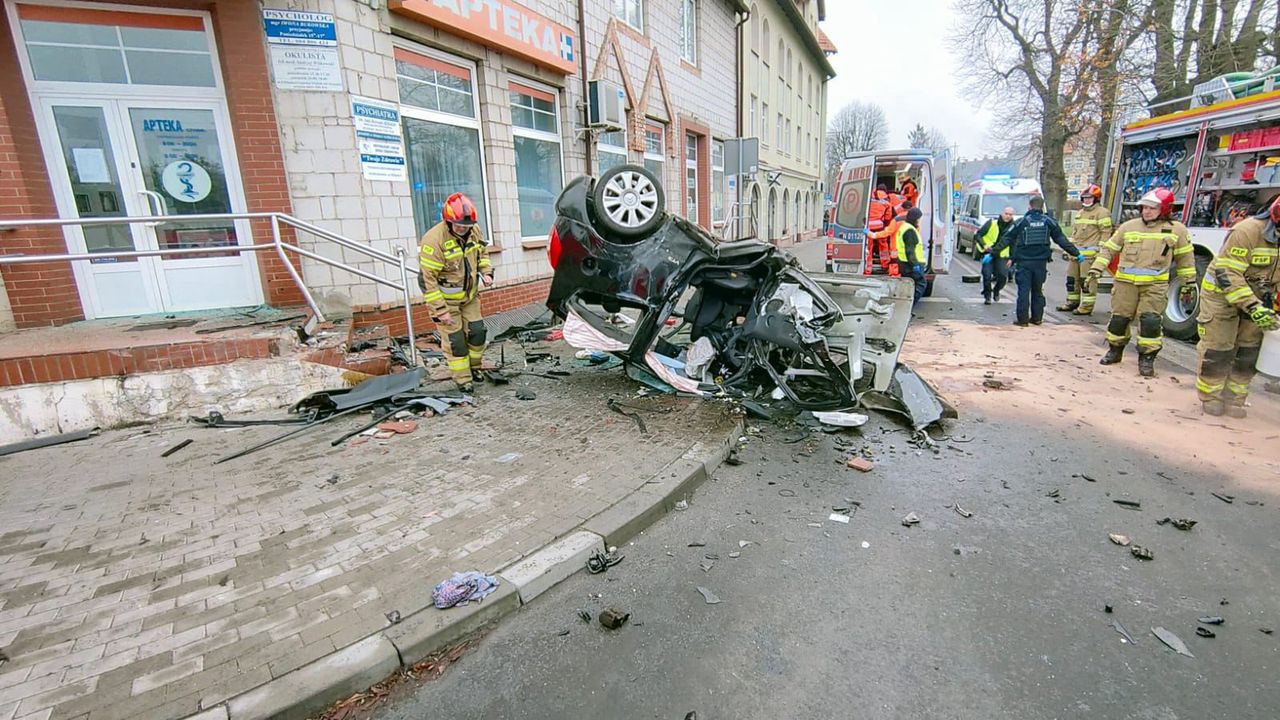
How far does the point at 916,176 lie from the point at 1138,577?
10.7m

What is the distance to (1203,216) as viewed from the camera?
8117 mm

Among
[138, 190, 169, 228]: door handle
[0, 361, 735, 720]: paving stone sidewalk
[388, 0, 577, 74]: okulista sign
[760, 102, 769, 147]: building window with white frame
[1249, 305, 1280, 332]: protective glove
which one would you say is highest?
[760, 102, 769, 147]: building window with white frame

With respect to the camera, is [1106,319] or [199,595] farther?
[1106,319]

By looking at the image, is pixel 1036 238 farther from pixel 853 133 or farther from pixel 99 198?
pixel 853 133

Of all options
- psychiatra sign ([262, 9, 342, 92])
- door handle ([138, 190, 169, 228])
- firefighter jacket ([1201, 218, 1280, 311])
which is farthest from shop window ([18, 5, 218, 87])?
firefighter jacket ([1201, 218, 1280, 311])

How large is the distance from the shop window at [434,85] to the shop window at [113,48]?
2.02m

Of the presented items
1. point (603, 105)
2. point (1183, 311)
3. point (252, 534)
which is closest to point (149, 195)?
point (252, 534)

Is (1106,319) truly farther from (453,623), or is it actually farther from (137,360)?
(137,360)

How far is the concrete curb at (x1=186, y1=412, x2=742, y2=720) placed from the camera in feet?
6.97

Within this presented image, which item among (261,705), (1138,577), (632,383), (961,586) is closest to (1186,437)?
(1138,577)

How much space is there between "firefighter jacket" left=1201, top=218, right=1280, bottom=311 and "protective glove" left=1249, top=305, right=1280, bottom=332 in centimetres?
5

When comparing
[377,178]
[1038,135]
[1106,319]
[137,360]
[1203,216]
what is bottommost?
[1106,319]

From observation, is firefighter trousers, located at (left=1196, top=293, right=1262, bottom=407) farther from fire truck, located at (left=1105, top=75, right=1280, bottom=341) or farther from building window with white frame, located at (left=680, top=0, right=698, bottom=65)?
building window with white frame, located at (left=680, top=0, right=698, bottom=65)

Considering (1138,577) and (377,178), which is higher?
(377,178)
